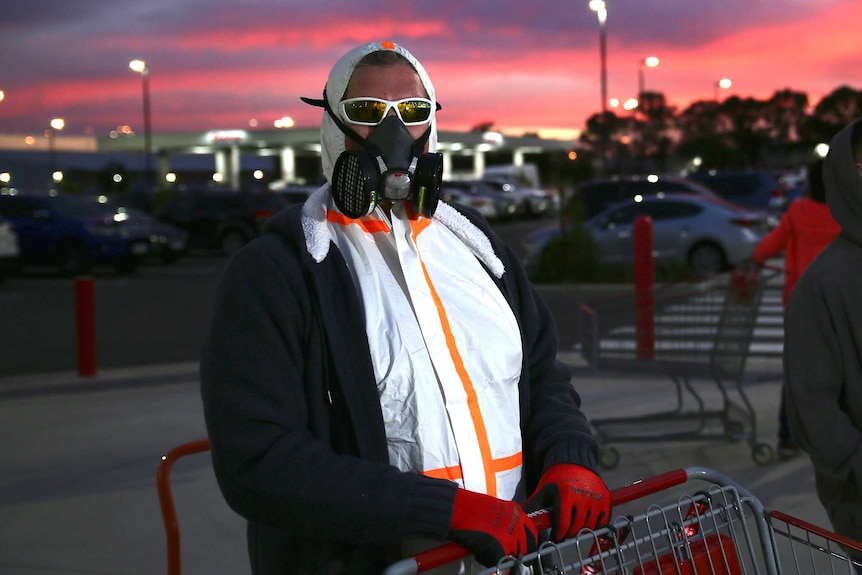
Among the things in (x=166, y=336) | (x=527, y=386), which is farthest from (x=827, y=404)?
(x=166, y=336)

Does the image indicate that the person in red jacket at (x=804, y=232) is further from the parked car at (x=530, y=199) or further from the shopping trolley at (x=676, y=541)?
the parked car at (x=530, y=199)

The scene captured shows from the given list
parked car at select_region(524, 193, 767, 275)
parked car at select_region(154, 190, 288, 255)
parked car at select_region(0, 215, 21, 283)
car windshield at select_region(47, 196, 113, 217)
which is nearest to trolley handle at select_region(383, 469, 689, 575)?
parked car at select_region(524, 193, 767, 275)

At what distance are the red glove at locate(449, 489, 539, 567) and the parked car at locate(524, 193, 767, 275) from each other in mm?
17071

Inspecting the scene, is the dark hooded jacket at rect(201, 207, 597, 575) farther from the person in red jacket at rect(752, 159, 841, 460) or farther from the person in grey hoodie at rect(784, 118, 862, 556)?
the person in red jacket at rect(752, 159, 841, 460)

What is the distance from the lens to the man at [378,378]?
211 cm

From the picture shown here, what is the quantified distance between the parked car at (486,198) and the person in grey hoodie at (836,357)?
38608mm

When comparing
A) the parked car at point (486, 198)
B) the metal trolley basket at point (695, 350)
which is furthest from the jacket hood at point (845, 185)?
the parked car at point (486, 198)

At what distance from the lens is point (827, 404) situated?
2.94 m

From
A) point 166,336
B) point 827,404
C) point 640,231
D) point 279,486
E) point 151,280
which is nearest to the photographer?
point 279,486

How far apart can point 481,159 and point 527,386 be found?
267 feet

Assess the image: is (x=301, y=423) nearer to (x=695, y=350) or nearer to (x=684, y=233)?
(x=695, y=350)

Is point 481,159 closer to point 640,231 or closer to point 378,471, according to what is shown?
point 640,231

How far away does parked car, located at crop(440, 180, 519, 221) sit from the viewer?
42469 mm

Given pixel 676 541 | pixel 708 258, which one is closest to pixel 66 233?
pixel 708 258
